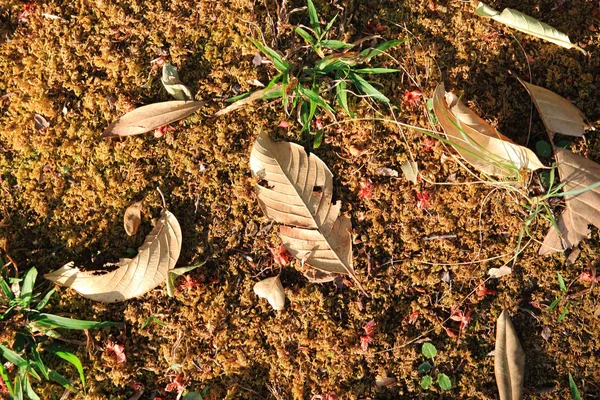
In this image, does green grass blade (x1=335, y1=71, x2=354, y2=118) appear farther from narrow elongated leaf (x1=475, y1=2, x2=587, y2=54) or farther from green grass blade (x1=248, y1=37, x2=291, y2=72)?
narrow elongated leaf (x1=475, y1=2, x2=587, y2=54)

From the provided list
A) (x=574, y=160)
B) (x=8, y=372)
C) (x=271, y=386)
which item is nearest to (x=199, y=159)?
(x=271, y=386)

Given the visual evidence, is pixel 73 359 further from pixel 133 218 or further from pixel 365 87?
pixel 365 87

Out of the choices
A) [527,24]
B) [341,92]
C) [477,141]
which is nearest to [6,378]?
[341,92]

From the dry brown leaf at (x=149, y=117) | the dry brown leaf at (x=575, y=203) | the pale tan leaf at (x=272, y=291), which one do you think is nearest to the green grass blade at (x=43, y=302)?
the dry brown leaf at (x=149, y=117)

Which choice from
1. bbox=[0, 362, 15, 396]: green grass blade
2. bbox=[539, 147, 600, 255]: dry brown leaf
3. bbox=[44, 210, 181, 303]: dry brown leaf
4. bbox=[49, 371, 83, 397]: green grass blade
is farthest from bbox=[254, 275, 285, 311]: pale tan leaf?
bbox=[539, 147, 600, 255]: dry brown leaf

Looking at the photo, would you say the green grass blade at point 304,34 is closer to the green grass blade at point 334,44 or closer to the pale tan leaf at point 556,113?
the green grass blade at point 334,44

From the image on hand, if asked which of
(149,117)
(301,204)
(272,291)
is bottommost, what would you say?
(272,291)
